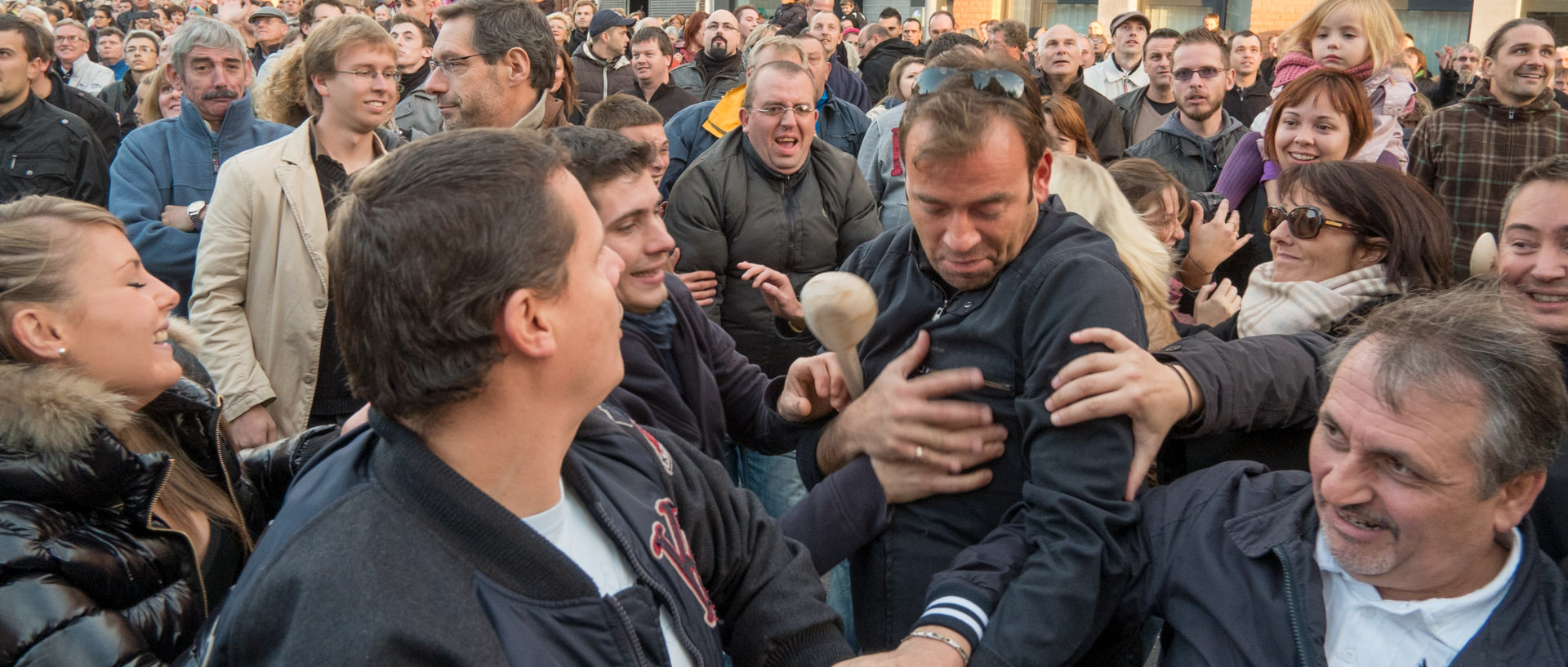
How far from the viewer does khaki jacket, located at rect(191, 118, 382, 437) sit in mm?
3439

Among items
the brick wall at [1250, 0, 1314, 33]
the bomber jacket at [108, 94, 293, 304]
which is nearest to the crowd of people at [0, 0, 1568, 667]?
the bomber jacket at [108, 94, 293, 304]

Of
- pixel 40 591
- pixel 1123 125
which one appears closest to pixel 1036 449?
pixel 40 591

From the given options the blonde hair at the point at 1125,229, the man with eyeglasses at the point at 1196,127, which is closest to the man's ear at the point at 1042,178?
the blonde hair at the point at 1125,229

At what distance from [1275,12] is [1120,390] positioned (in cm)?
1937

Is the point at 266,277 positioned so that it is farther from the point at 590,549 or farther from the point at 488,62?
the point at 590,549

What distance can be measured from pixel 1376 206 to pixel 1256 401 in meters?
0.74

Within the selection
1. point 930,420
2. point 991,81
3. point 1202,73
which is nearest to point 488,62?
point 991,81

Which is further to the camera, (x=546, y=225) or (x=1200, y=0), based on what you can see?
(x=1200, y=0)

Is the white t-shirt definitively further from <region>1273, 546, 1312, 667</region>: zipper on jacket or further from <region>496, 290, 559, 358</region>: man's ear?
<region>1273, 546, 1312, 667</region>: zipper on jacket

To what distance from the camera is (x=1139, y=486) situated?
204 cm

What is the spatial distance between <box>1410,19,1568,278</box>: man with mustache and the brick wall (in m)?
14.7

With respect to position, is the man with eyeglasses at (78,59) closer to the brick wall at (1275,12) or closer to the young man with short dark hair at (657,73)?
the young man with short dark hair at (657,73)

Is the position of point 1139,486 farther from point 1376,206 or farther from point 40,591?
point 40,591

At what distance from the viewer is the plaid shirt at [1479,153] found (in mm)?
4883
